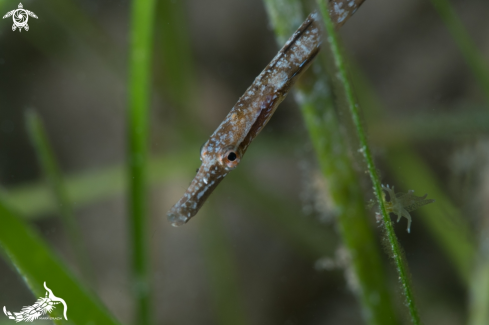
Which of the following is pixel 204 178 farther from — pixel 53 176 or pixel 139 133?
pixel 53 176

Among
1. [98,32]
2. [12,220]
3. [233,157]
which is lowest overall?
[12,220]

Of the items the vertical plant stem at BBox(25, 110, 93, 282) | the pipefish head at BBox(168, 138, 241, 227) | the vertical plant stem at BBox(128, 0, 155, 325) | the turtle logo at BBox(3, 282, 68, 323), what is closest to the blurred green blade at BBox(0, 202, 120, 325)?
the turtle logo at BBox(3, 282, 68, 323)

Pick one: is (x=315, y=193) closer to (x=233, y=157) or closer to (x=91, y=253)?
(x=233, y=157)

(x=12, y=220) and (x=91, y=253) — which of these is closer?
(x=12, y=220)

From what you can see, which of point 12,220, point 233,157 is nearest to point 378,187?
A: point 233,157

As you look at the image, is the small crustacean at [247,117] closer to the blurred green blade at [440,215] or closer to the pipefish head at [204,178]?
the pipefish head at [204,178]

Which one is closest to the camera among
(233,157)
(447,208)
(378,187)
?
(378,187)
